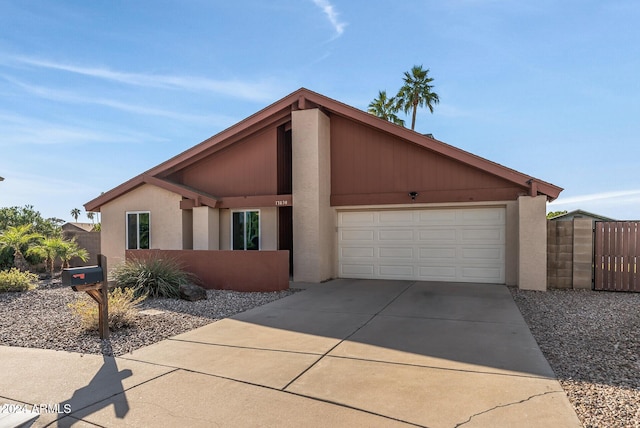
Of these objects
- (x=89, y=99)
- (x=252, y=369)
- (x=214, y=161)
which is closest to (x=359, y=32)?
(x=214, y=161)

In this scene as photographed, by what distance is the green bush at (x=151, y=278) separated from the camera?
32.0 ft

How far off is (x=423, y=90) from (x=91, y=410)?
94.5ft

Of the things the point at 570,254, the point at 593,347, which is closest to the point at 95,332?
the point at 593,347

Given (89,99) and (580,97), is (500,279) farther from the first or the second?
(89,99)

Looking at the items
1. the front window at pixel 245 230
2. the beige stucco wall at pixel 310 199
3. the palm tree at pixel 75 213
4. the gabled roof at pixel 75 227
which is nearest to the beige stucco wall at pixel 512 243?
the beige stucco wall at pixel 310 199

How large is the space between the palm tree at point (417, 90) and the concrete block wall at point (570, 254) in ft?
63.9

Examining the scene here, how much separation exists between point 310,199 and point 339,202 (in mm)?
1089

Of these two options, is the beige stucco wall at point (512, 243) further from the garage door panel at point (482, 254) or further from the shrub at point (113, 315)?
the shrub at point (113, 315)

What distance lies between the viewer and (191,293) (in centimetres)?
953

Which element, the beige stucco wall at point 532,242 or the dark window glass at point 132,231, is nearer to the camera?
the beige stucco wall at point 532,242

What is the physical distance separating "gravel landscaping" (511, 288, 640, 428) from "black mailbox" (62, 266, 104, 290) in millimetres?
6400

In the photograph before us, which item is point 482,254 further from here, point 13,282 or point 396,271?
point 13,282

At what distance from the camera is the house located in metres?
11.7

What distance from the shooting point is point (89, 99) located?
1418 cm
